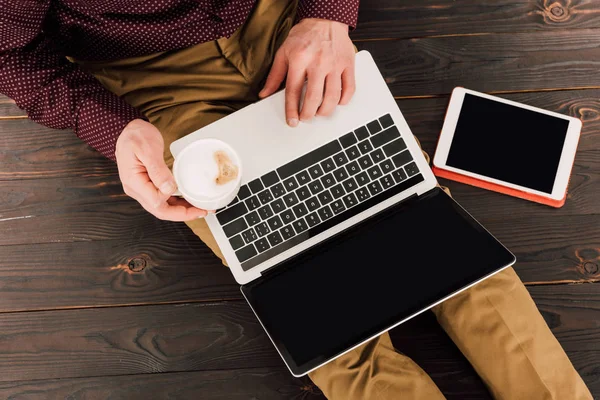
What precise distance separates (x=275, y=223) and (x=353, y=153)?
0.17 m

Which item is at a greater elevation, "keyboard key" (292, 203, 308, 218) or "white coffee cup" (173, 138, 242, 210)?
"white coffee cup" (173, 138, 242, 210)

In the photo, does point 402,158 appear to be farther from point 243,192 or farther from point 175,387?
point 175,387

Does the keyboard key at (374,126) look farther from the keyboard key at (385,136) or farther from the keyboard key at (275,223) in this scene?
the keyboard key at (275,223)

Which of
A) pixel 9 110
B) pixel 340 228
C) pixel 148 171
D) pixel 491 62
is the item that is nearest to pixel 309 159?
pixel 340 228

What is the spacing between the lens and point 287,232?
2.47 ft

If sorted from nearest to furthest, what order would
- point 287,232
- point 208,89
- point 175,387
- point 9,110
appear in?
1. point 287,232
2. point 208,89
3. point 175,387
4. point 9,110

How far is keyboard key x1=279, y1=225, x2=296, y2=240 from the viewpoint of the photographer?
751 mm

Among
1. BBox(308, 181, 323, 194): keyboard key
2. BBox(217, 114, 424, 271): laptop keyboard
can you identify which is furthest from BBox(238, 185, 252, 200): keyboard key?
BBox(308, 181, 323, 194): keyboard key

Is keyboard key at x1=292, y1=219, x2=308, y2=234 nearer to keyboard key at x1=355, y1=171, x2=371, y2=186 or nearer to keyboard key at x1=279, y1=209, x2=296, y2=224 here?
keyboard key at x1=279, y1=209, x2=296, y2=224

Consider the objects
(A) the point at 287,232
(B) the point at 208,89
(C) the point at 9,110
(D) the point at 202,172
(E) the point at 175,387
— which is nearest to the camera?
(D) the point at 202,172

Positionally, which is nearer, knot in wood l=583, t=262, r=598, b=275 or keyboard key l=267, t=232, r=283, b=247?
keyboard key l=267, t=232, r=283, b=247

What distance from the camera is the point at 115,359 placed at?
99 centimetres

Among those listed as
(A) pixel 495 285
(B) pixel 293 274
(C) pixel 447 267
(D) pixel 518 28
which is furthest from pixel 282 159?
(D) pixel 518 28

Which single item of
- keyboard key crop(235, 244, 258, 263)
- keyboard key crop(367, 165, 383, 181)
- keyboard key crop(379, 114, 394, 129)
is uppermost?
keyboard key crop(379, 114, 394, 129)
